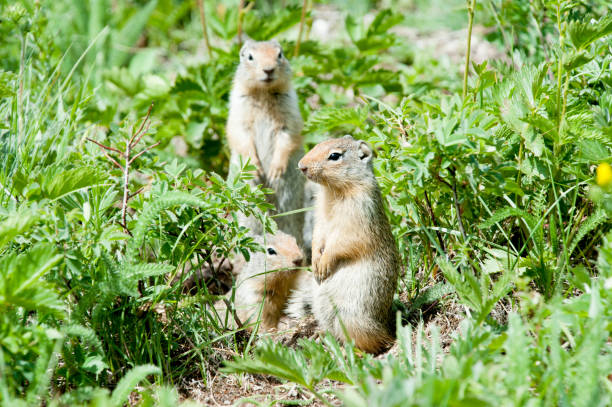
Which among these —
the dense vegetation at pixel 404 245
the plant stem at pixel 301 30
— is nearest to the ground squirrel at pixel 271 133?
the plant stem at pixel 301 30

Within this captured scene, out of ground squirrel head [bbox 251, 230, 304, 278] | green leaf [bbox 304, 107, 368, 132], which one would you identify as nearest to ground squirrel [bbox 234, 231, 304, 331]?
ground squirrel head [bbox 251, 230, 304, 278]

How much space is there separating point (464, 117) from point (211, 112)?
2886 millimetres

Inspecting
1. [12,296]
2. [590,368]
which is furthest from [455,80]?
[12,296]

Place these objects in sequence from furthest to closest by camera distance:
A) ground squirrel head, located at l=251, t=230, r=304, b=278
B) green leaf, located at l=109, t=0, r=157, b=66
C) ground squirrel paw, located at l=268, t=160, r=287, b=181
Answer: green leaf, located at l=109, t=0, r=157, b=66, ground squirrel paw, located at l=268, t=160, r=287, b=181, ground squirrel head, located at l=251, t=230, r=304, b=278

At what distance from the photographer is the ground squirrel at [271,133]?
17.3 ft

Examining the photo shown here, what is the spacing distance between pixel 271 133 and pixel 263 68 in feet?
1.88

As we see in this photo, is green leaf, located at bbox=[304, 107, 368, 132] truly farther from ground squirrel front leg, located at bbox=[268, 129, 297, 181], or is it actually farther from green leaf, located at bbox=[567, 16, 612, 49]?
green leaf, located at bbox=[567, 16, 612, 49]

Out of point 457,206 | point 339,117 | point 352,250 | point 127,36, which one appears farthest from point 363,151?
point 127,36

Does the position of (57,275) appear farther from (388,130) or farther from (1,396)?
(388,130)

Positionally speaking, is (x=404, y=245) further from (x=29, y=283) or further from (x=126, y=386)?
(x=29, y=283)

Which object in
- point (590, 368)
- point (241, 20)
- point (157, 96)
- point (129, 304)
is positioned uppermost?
point (241, 20)

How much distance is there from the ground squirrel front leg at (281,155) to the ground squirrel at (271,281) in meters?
0.94

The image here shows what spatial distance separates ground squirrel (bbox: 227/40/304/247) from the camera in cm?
528

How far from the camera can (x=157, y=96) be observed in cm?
539
